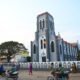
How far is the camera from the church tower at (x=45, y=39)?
4744cm

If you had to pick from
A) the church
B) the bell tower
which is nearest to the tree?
the church

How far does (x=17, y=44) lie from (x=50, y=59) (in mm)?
14968

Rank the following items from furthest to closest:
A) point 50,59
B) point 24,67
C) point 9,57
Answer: point 9,57
point 50,59
point 24,67

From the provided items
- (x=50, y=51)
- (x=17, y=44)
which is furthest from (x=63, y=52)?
(x=17, y=44)

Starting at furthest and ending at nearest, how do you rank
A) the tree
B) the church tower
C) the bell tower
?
1. the tree
2. the bell tower
3. the church tower

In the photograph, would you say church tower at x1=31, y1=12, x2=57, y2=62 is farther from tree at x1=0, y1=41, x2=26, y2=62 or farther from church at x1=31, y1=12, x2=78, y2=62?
tree at x1=0, y1=41, x2=26, y2=62

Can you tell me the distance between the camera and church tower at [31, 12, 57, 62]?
47438 mm

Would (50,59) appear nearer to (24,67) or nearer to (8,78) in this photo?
(24,67)

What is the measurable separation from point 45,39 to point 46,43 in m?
1.04

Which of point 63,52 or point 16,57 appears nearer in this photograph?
point 63,52

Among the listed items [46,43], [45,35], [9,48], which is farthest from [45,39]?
[9,48]

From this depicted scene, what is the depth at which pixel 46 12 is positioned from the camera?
48438mm

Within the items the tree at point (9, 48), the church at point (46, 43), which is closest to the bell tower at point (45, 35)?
the church at point (46, 43)

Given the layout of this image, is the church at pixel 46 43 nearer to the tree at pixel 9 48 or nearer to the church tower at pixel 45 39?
the church tower at pixel 45 39
